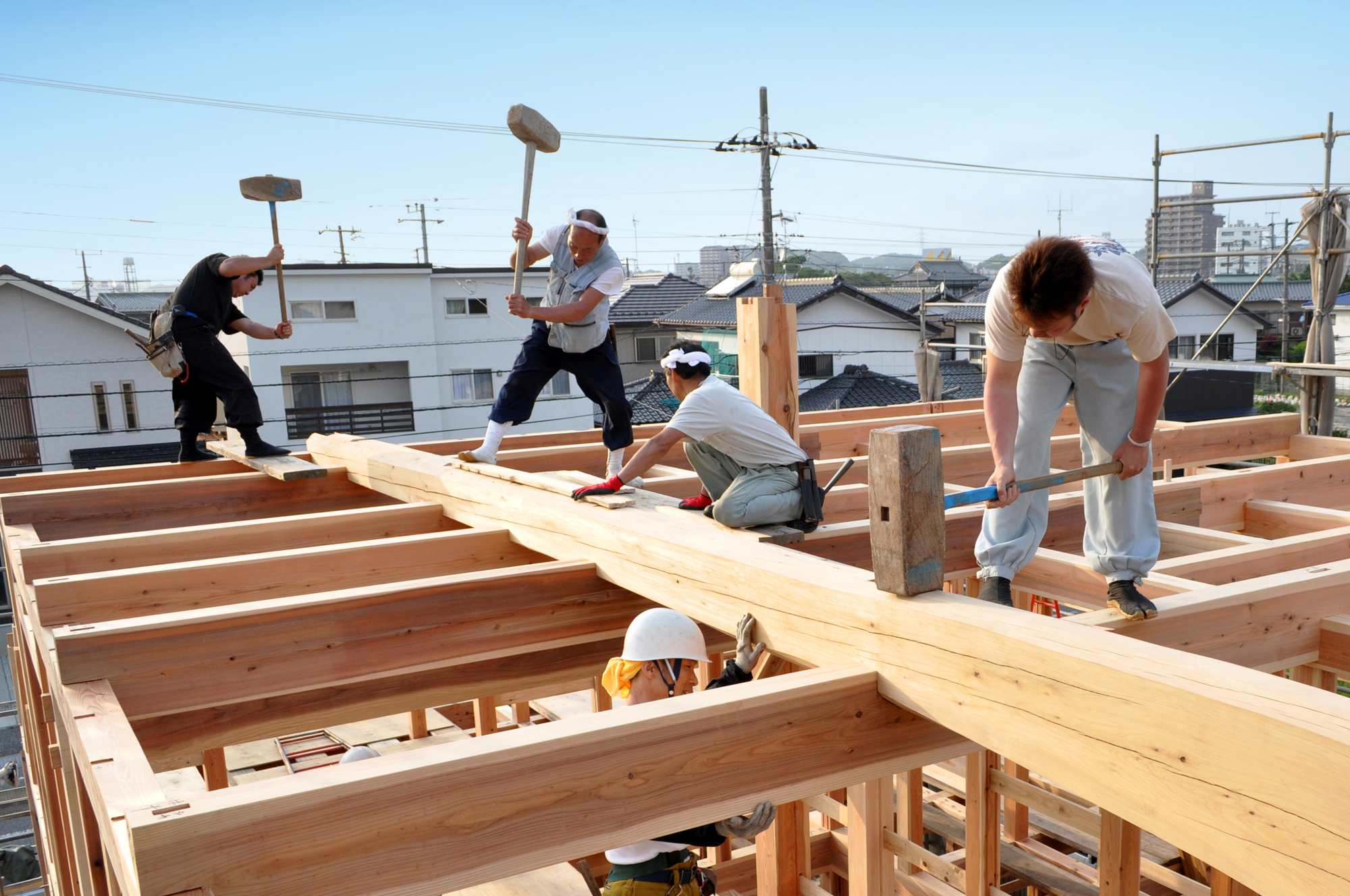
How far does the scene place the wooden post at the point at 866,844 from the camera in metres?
2.60

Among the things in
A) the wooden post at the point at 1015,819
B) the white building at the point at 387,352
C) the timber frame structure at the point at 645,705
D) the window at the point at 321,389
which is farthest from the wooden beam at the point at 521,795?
the window at the point at 321,389

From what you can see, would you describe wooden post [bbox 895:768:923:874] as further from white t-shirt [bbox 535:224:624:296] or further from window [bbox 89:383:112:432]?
window [bbox 89:383:112:432]

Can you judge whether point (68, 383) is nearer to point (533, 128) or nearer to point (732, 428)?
point (533, 128)

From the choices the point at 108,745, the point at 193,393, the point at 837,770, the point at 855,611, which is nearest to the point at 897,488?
the point at 855,611

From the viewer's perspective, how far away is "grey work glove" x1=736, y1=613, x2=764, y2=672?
2566mm

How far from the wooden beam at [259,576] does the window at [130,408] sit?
21.1 metres

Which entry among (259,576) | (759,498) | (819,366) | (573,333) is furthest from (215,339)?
(819,366)

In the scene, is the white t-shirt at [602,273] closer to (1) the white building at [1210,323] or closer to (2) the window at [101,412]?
(2) the window at [101,412]

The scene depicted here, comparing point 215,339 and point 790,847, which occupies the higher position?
point 215,339

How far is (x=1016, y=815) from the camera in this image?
6137 millimetres

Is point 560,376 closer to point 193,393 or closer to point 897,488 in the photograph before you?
point 193,393

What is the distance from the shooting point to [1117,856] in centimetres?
321

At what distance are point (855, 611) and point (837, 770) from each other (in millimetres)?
357

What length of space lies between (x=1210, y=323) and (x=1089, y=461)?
31270mm
